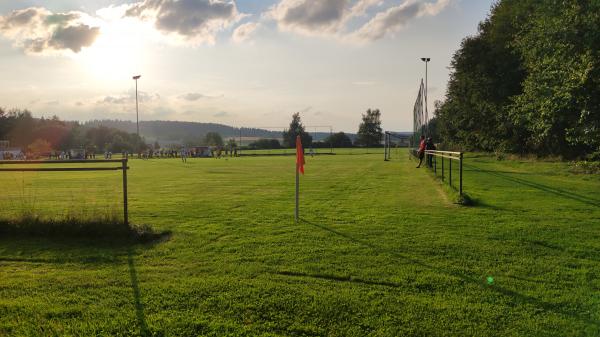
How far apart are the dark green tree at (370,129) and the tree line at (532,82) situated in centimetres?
4983

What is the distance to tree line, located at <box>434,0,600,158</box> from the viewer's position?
2050 cm

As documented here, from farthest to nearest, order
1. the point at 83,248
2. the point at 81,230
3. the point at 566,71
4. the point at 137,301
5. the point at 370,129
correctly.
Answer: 1. the point at 370,129
2. the point at 566,71
3. the point at 81,230
4. the point at 83,248
5. the point at 137,301

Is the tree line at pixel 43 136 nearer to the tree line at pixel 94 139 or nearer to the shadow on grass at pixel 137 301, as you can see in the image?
the tree line at pixel 94 139

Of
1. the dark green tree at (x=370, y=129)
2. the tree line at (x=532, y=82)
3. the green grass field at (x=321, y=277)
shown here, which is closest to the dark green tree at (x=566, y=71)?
the tree line at (x=532, y=82)

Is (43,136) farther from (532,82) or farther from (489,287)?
(489,287)

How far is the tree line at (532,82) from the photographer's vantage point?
807 inches

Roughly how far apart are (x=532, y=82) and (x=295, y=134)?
75.3 metres

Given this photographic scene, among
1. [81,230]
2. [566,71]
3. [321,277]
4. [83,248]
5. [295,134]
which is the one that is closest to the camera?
[321,277]

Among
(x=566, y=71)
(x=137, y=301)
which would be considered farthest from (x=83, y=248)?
(x=566, y=71)

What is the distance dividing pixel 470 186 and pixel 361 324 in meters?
12.1

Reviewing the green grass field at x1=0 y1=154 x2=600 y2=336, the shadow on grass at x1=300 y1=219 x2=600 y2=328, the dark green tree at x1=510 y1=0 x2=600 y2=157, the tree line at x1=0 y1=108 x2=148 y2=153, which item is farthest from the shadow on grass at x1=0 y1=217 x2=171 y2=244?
the tree line at x1=0 y1=108 x2=148 y2=153

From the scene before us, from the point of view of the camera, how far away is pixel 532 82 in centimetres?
2516

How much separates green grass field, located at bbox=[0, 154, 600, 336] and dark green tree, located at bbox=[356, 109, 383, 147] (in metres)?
95.6

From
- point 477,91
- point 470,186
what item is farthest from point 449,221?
point 477,91
